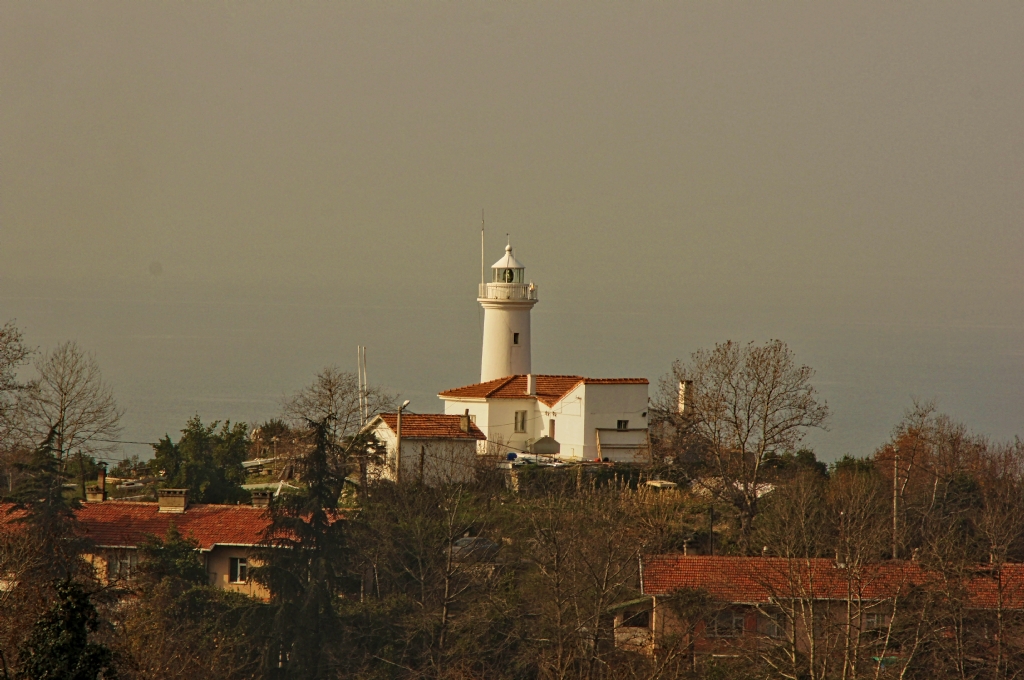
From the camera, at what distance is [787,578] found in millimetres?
23031

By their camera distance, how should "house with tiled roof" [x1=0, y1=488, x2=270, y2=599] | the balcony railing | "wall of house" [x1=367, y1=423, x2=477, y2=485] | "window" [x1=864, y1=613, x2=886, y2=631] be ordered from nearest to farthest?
"window" [x1=864, y1=613, x2=886, y2=631] → "house with tiled roof" [x1=0, y1=488, x2=270, y2=599] → "wall of house" [x1=367, y1=423, x2=477, y2=485] → the balcony railing

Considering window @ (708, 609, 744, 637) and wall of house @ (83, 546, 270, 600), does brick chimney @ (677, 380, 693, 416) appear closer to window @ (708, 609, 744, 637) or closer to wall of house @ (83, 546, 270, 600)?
window @ (708, 609, 744, 637)

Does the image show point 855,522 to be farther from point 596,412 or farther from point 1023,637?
point 596,412

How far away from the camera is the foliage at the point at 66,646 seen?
10.2 meters

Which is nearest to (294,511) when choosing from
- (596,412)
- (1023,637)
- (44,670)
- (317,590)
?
(317,590)

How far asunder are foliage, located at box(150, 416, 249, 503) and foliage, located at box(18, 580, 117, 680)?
20.9 meters

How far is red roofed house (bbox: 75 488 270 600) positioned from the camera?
27234 mm

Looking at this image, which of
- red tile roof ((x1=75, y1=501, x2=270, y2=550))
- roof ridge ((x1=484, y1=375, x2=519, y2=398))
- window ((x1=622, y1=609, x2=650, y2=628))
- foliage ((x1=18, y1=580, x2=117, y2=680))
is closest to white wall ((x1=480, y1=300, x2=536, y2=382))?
roof ridge ((x1=484, y1=375, x2=519, y2=398))

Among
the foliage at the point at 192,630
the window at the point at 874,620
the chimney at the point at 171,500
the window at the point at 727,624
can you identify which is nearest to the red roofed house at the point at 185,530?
the chimney at the point at 171,500

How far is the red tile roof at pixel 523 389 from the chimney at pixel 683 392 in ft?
3.47

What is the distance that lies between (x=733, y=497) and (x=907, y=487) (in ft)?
15.7

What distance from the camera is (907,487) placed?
3278cm

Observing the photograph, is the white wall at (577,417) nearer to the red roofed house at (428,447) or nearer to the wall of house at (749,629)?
the red roofed house at (428,447)

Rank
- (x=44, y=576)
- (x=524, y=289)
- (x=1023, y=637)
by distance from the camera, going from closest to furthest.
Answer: (x=44, y=576) < (x=1023, y=637) < (x=524, y=289)
